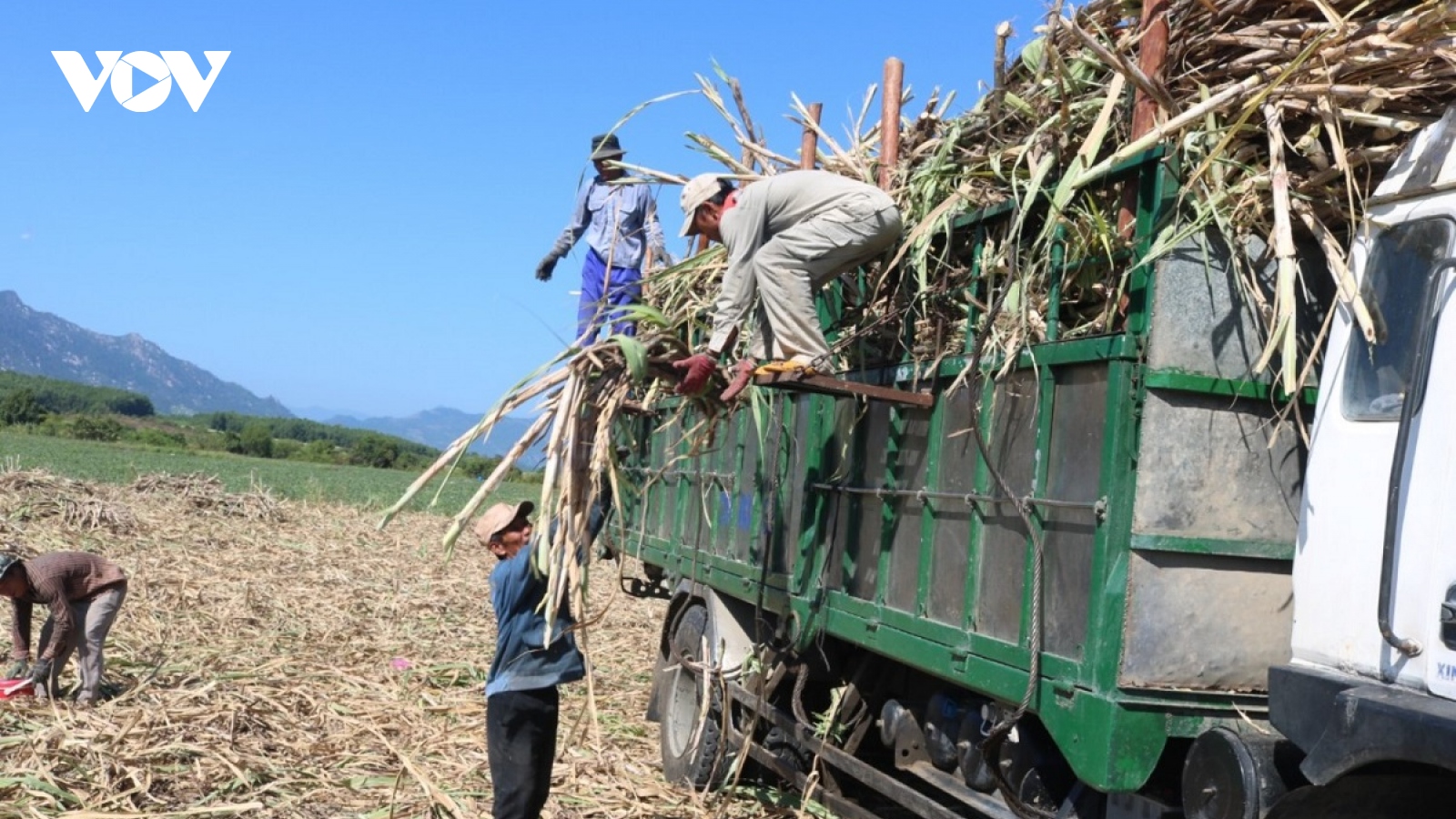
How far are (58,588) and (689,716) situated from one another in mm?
3875

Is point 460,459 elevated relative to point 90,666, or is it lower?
elevated

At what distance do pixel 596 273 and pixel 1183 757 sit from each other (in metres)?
5.68

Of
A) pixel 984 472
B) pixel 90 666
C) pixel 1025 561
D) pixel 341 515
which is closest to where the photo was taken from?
pixel 1025 561

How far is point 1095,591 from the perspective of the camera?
402 cm

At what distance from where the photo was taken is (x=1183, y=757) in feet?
13.4

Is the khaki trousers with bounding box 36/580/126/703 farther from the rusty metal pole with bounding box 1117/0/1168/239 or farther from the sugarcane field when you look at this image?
the rusty metal pole with bounding box 1117/0/1168/239

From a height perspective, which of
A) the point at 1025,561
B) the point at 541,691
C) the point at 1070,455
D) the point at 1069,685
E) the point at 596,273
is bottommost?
the point at 541,691

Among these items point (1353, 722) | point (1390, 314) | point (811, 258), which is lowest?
point (1353, 722)

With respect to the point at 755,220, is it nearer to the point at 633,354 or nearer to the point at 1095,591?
the point at 633,354

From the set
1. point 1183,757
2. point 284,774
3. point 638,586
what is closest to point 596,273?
point 638,586

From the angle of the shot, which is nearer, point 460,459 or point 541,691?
point 460,459

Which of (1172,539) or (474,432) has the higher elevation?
(474,432)

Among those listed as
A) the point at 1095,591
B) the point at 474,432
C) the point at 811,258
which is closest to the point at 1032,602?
the point at 1095,591

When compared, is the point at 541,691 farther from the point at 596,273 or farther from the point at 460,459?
the point at 596,273
